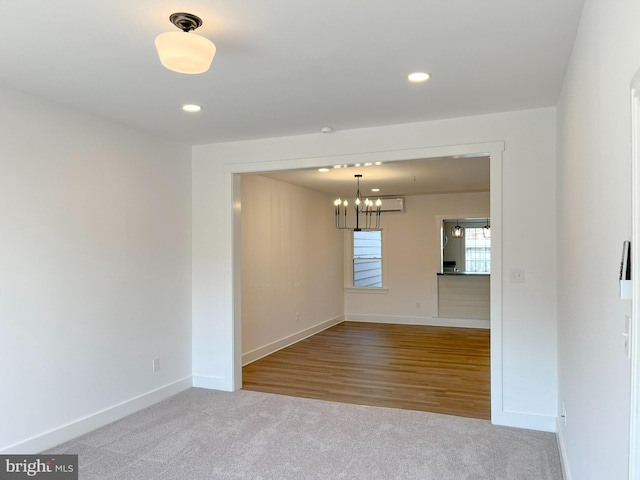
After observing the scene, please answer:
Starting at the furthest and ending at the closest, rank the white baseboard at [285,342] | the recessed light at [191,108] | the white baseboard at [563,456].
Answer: the white baseboard at [285,342] → the recessed light at [191,108] → the white baseboard at [563,456]

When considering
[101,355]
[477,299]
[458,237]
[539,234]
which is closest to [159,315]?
[101,355]

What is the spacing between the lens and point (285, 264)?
675cm

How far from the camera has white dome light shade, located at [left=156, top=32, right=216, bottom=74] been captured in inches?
74.4

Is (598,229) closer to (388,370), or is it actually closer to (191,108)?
(191,108)

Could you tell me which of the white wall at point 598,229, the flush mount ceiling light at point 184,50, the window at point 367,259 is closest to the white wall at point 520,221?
the white wall at point 598,229

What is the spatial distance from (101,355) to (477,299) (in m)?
6.46

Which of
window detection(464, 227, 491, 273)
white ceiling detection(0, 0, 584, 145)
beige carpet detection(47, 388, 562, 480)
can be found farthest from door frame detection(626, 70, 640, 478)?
window detection(464, 227, 491, 273)

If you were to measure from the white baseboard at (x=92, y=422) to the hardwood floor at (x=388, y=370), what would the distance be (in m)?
0.78

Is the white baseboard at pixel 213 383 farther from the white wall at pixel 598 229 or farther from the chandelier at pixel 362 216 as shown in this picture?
the chandelier at pixel 362 216

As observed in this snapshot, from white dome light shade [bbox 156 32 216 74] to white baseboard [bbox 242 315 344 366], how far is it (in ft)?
14.0

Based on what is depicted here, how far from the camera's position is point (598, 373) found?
168 cm

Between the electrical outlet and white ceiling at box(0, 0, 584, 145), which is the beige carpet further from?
white ceiling at box(0, 0, 584, 145)

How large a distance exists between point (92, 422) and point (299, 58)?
124 inches

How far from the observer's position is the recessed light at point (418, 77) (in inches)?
110
